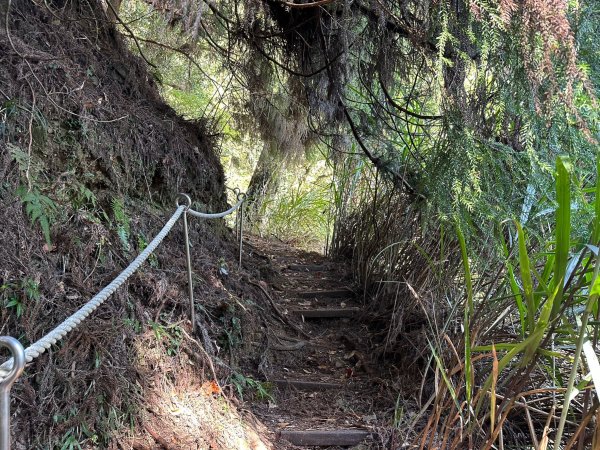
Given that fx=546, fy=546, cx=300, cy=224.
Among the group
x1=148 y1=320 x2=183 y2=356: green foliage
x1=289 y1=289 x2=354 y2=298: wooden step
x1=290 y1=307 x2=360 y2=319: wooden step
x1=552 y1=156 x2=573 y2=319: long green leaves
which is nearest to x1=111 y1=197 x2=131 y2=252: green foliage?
x1=148 y1=320 x2=183 y2=356: green foliage

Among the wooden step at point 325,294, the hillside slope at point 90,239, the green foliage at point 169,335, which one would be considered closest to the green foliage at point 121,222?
the hillside slope at point 90,239

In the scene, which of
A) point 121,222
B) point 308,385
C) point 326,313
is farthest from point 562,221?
point 326,313

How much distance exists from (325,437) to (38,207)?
2076 millimetres

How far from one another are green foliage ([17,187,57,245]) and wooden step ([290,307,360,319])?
2718 mm

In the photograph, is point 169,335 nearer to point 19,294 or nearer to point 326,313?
point 19,294

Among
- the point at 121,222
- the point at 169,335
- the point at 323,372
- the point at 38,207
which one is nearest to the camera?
the point at 38,207

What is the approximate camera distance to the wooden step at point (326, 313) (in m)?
5.00

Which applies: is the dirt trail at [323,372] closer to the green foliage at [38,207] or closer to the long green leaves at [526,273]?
the long green leaves at [526,273]

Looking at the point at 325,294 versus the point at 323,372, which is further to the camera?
the point at 325,294

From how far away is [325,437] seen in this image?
3295mm

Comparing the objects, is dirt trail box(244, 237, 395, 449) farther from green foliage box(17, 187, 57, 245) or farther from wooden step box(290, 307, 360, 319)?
green foliage box(17, 187, 57, 245)

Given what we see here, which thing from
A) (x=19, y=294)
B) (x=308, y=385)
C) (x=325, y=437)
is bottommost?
(x=325, y=437)

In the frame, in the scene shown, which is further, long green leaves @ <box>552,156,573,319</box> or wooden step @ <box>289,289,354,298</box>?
wooden step @ <box>289,289,354,298</box>

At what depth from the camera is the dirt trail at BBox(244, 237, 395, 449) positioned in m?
3.33
